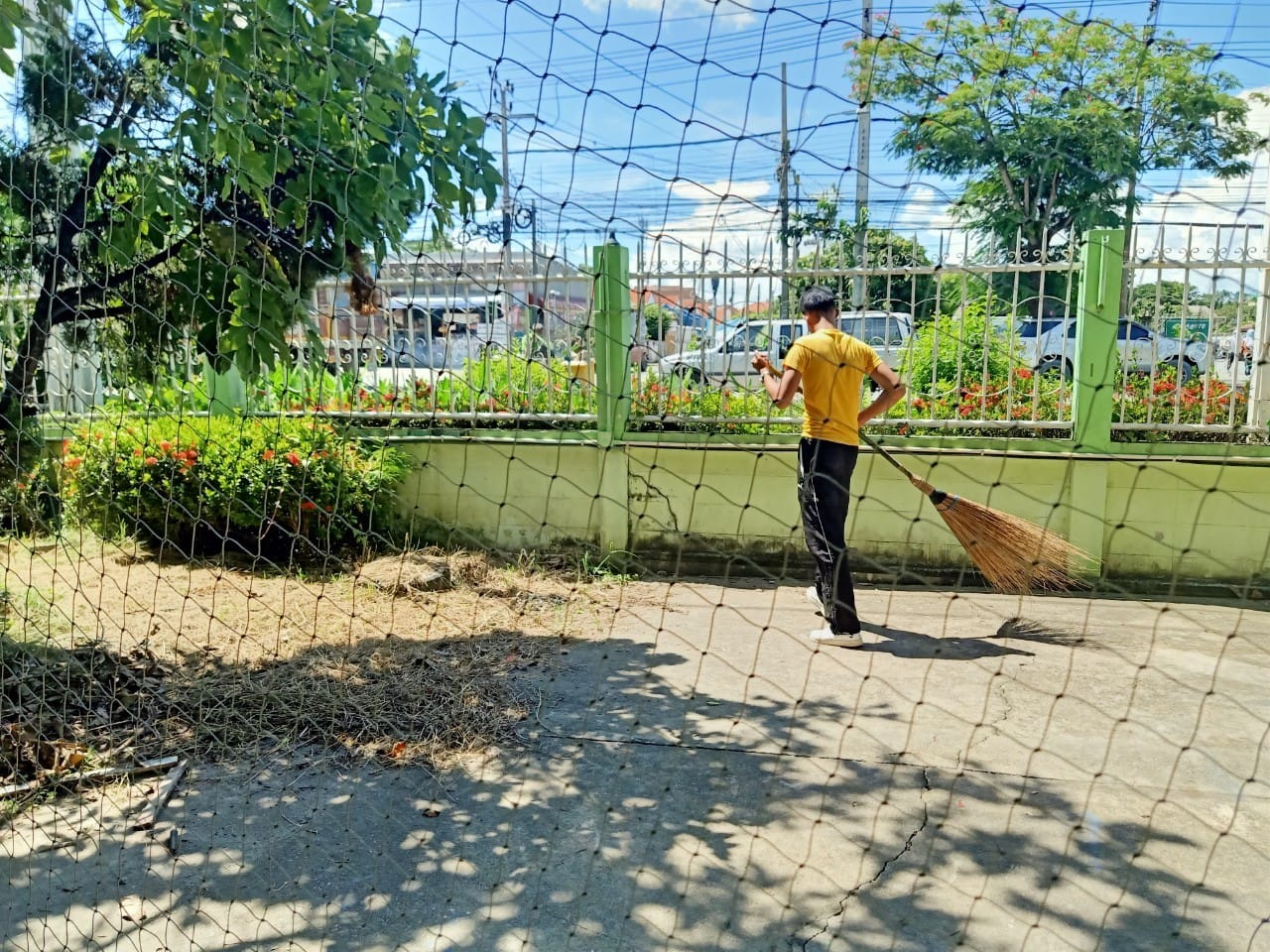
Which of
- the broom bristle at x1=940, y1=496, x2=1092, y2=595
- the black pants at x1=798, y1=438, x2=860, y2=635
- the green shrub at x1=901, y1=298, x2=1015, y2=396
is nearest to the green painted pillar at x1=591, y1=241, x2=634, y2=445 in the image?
the black pants at x1=798, y1=438, x2=860, y2=635

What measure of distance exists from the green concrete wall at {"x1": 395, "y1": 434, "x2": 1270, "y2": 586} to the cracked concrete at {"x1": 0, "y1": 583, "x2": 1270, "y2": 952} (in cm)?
132

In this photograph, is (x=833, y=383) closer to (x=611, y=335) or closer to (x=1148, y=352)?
(x=611, y=335)

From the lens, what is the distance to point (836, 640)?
160 inches

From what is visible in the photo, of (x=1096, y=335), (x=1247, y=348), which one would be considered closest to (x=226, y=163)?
(x=1096, y=335)

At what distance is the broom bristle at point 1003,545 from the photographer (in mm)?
4039

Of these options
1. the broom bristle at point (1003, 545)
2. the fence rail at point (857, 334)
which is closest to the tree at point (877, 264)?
the fence rail at point (857, 334)

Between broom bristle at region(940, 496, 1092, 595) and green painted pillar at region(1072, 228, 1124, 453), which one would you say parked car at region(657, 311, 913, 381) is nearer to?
green painted pillar at region(1072, 228, 1124, 453)

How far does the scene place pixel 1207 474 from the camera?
4.72 m

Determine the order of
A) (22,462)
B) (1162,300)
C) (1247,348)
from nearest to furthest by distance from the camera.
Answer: (22,462), (1162,300), (1247,348)

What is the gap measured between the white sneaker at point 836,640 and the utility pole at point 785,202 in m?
1.75

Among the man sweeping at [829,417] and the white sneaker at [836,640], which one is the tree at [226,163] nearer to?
the man sweeping at [829,417]

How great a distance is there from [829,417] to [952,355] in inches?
76.3

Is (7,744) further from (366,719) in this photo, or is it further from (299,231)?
(299,231)

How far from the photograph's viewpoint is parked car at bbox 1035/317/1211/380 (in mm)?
4719
